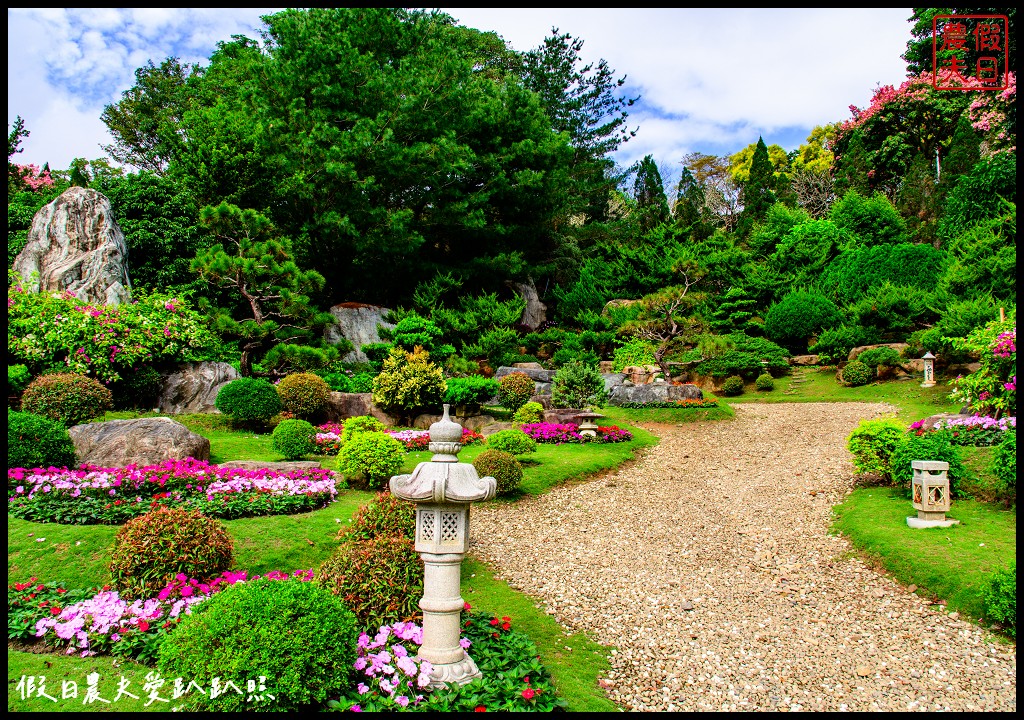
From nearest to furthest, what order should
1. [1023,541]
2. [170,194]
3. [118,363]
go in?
[1023,541] → [118,363] → [170,194]

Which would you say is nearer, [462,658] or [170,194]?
[462,658]

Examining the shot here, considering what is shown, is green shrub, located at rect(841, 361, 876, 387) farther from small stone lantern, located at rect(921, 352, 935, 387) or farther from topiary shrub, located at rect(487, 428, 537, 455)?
topiary shrub, located at rect(487, 428, 537, 455)

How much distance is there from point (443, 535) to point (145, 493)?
17.1 ft

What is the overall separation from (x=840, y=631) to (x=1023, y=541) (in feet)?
5.90

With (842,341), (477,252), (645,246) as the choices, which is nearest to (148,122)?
(477,252)

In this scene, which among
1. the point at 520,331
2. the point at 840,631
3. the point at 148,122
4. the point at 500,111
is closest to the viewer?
the point at 840,631

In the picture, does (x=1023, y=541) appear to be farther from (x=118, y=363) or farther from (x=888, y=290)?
(x=888, y=290)

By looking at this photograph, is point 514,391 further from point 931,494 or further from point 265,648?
point 265,648

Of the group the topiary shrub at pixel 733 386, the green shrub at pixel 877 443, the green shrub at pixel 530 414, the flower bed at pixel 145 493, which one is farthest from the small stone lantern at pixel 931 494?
the topiary shrub at pixel 733 386

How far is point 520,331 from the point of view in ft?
82.3

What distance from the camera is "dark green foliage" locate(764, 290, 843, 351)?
2336cm

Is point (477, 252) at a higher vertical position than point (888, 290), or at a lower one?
higher

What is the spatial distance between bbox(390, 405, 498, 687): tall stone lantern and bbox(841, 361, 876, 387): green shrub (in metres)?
18.4

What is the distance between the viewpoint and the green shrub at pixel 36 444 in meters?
7.91
